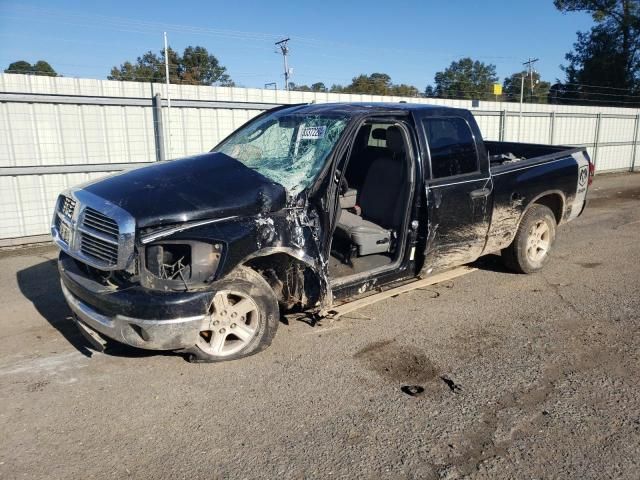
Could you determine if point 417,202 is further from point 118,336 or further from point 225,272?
point 118,336

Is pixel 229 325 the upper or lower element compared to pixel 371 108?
lower

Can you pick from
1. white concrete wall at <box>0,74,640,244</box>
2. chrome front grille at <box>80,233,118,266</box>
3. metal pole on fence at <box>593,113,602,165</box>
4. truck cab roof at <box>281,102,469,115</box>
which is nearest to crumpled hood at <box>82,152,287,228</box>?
chrome front grille at <box>80,233,118,266</box>

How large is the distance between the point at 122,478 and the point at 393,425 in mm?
1520

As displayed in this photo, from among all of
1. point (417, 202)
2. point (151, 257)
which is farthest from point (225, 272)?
point (417, 202)

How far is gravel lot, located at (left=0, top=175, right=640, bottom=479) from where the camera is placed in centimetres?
277

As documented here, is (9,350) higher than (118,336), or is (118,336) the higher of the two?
(118,336)

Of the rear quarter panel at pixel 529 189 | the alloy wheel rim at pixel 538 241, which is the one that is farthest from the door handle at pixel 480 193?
the alloy wheel rim at pixel 538 241

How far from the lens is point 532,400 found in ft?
11.0

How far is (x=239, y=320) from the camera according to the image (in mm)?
3781

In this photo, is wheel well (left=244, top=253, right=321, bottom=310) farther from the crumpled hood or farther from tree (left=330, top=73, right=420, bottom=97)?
tree (left=330, top=73, right=420, bottom=97)

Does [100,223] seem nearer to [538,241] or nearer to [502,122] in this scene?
[538,241]

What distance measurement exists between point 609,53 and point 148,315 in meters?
47.6

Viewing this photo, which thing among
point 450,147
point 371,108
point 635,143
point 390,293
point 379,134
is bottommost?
point 390,293

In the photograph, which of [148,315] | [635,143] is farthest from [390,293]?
[635,143]
